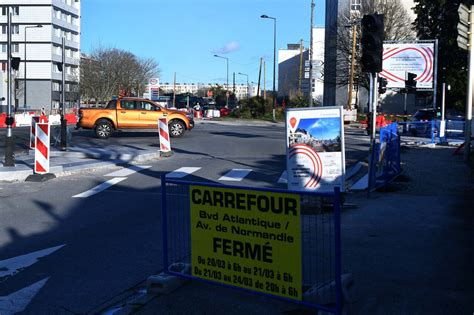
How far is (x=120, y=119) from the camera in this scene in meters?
28.0

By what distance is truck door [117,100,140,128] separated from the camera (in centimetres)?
2800

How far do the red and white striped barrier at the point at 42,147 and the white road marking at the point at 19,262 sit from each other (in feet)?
22.8

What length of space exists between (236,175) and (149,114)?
43.5 feet

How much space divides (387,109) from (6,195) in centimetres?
6627

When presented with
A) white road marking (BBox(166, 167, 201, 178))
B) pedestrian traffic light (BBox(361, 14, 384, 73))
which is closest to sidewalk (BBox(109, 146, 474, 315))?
pedestrian traffic light (BBox(361, 14, 384, 73))

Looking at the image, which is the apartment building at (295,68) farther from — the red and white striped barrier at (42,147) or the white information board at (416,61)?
the red and white striped barrier at (42,147)

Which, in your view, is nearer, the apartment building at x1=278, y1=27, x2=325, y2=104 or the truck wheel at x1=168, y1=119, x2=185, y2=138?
the truck wheel at x1=168, y1=119, x2=185, y2=138

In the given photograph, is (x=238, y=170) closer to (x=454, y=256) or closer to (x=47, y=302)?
(x=454, y=256)

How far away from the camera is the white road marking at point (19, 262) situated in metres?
6.84

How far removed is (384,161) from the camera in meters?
13.4

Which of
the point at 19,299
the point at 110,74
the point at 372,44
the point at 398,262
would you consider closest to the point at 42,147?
the point at 372,44

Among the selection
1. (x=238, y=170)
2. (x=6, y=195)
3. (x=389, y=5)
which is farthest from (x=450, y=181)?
(x=389, y=5)

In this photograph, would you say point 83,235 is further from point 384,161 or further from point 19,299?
point 384,161

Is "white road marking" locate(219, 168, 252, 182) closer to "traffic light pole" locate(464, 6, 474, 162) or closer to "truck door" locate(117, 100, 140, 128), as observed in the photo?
"traffic light pole" locate(464, 6, 474, 162)
